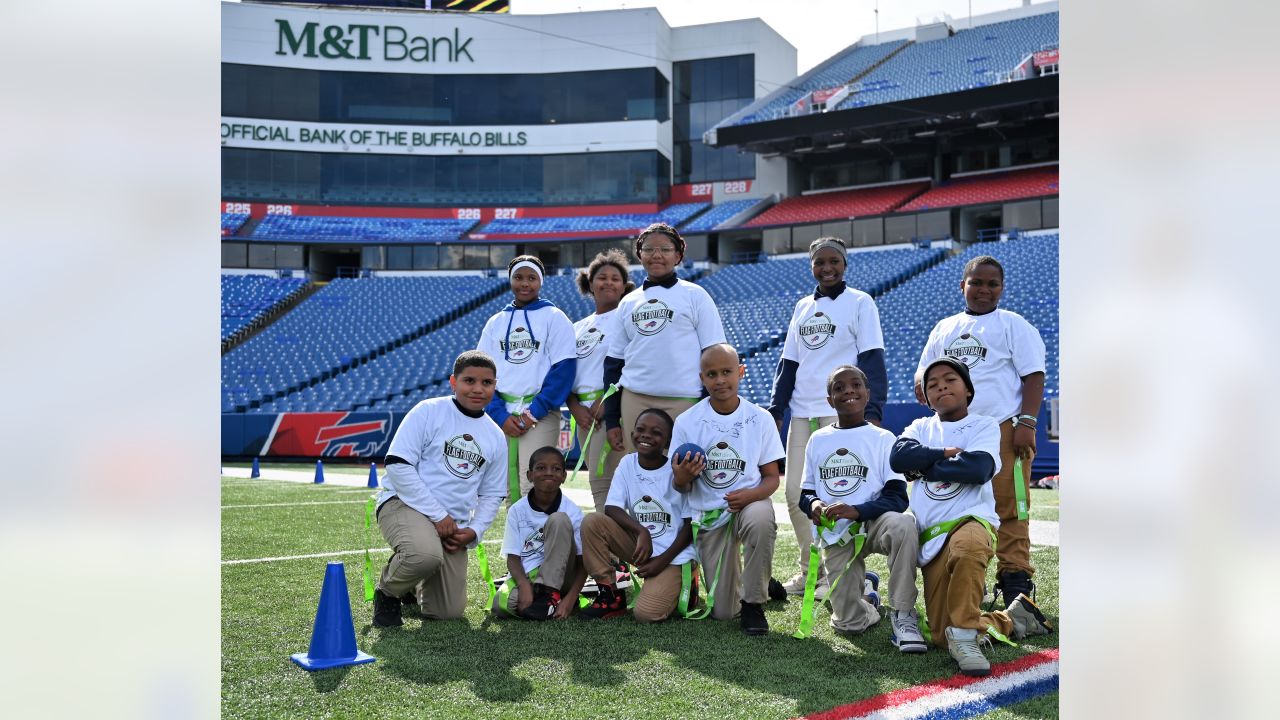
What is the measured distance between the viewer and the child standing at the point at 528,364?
18.7 ft

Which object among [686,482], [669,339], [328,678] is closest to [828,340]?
[669,339]

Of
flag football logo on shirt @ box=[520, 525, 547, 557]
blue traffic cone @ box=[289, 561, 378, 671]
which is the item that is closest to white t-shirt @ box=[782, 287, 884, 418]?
flag football logo on shirt @ box=[520, 525, 547, 557]

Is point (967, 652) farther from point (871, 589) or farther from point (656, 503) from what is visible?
point (656, 503)

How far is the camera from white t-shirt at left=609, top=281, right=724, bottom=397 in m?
5.23

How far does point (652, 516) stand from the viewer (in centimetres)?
488

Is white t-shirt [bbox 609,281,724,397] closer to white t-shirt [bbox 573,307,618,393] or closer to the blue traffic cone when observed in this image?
white t-shirt [bbox 573,307,618,393]

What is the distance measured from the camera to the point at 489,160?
3616 centimetres

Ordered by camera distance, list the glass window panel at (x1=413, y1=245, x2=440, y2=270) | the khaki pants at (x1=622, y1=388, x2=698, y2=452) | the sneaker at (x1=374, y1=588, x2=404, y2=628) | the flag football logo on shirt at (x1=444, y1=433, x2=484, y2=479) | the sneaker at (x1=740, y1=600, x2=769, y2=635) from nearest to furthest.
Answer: the sneaker at (x1=740, y1=600, x2=769, y2=635) → the sneaker at (x1=374, y1=588, x2=404, y2=628) → the flag football logo on shirt at (x1=444, y1=433, x2=484, y2=479) → the khaki pants at (x1=622, y1=388, x2=698, y2=452) → the glass window panel at (x1=413, y1=245, x2=440, y2=270)

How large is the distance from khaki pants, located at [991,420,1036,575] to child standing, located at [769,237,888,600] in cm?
72

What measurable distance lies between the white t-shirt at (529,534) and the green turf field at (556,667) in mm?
365

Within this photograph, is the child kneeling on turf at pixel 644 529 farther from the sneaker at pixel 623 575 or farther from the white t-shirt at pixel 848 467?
the white t-shirt at pixel 848 467
